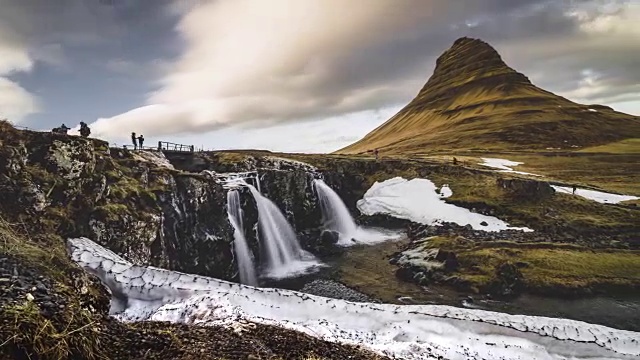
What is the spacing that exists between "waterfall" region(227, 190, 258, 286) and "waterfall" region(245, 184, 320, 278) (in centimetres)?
196

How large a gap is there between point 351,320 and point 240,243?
897 inches

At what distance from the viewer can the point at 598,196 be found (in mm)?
62531

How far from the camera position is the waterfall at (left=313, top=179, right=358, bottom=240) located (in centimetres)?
5653

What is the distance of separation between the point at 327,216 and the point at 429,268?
2128cm

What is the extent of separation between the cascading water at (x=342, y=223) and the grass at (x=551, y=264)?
9.42 m

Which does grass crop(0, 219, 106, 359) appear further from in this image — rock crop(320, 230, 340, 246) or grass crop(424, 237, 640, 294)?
rock crop(320, 230, 340, 246)

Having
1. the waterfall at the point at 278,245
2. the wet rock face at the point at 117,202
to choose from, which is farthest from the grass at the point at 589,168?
the wet rock face at the point at 117,202

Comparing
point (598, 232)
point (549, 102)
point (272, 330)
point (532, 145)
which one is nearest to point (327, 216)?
point (598, 232)

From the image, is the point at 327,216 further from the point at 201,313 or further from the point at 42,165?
the point at 201,313

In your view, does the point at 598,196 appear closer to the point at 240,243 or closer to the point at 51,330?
the point at 240,243

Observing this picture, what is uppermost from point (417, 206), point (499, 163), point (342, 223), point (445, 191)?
point (499, 163)

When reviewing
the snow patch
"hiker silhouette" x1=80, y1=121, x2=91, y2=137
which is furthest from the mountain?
"hiker silhouette" x1=80, y1=121, x2=91, y2=137

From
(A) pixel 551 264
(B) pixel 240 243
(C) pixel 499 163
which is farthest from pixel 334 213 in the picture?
(C) pixel 499 163

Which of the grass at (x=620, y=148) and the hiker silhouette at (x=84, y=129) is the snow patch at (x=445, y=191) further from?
the grass at (x=620, y=148)
